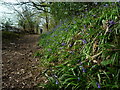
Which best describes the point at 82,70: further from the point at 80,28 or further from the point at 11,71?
the point at 11,71

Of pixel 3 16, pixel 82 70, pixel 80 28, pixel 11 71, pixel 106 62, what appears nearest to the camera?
pixel 106 62

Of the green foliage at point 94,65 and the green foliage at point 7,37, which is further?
the green foliage at point 7,37

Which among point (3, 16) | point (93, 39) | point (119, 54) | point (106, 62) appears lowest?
point (106, 62)

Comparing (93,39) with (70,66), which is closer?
(70,66)

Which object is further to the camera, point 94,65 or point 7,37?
point 7,37

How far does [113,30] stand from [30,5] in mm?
9238

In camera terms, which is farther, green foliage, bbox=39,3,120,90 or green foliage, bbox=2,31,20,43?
green foliage, bbox=2,31,20,43

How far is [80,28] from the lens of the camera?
272 centimetres

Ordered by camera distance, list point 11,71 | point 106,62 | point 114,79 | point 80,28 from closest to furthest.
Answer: point 114,79 < point 106,62 < point 11,71 < point 80,28

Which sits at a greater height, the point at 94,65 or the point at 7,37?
the point at 7,37

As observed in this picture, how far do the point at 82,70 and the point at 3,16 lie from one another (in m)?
14.2

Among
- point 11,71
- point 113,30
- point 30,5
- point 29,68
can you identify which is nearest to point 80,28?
point 113,30

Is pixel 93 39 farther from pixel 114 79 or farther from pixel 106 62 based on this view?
pixel 114 79

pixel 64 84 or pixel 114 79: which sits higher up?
pixel 114 79
